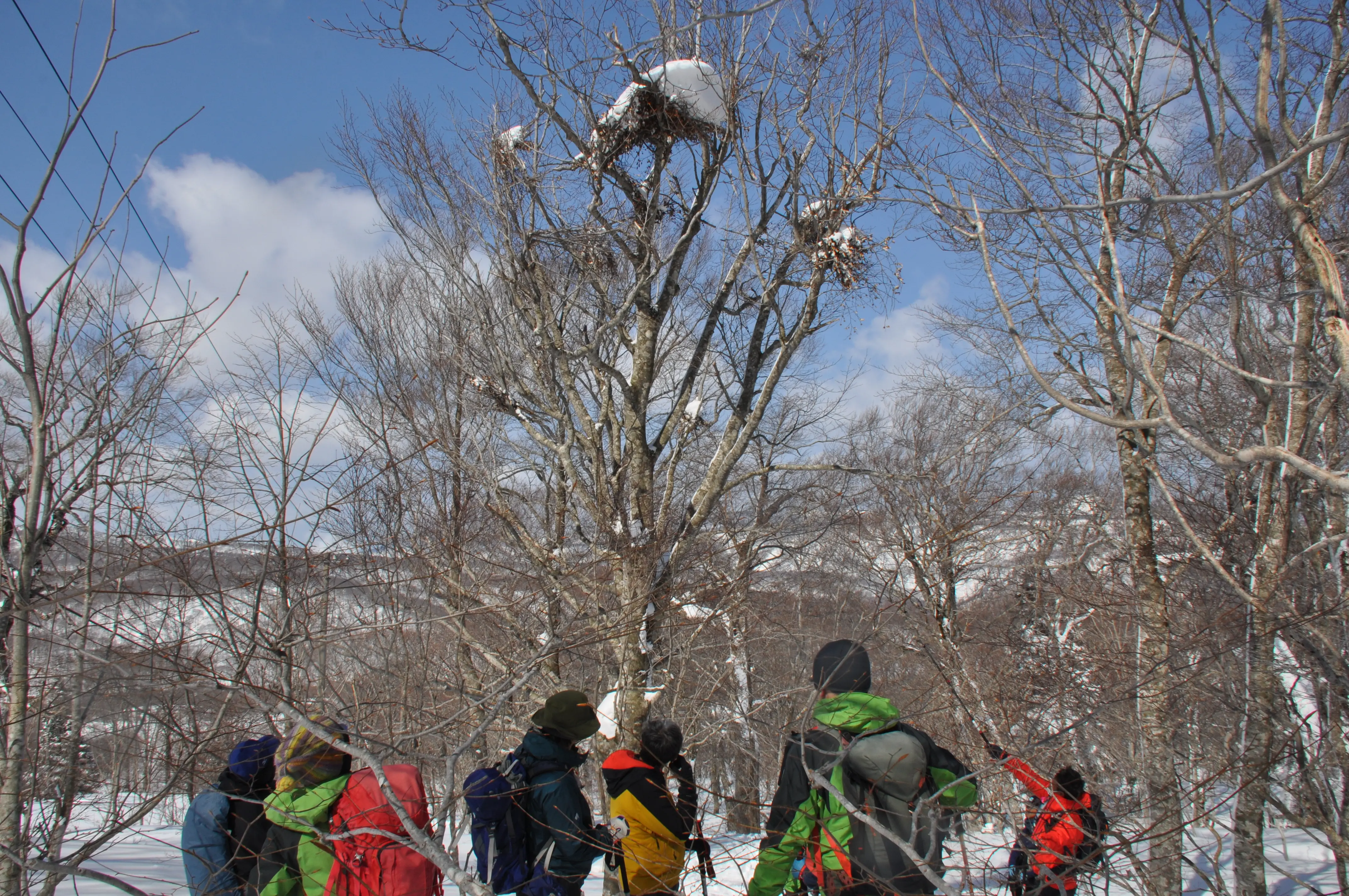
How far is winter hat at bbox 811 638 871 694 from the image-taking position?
279 centimetres

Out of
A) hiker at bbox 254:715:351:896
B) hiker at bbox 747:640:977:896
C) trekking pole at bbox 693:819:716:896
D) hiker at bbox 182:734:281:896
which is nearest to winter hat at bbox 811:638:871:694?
hiker at bbox 747:640:977:896

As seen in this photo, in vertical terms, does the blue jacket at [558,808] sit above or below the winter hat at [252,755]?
below

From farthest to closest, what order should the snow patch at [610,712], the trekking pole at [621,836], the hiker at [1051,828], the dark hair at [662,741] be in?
the snow patch at [610,712] → the dark hair at [662,741] → the trekking pole at [621,836] → the hiker at [1051,828]

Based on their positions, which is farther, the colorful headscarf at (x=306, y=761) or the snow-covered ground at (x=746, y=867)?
the snow-covered ground at (x=746, y=867)

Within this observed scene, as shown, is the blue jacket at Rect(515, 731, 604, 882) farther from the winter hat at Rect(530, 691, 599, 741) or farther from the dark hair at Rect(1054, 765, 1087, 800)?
the dark hair at Rect(1054, 765, 1087, 800)

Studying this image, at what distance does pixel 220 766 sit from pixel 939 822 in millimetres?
3208

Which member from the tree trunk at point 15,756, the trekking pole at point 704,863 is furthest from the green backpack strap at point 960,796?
the tree trunk at point 15,756

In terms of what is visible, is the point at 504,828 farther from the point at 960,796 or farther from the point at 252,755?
the point at 960,796

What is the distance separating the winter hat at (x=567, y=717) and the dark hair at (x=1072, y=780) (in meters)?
1.84

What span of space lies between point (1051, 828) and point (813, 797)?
87 cm

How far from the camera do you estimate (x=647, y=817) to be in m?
3.36

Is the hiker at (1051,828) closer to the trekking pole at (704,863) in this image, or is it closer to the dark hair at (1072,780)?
the dark hair at (1072,780)

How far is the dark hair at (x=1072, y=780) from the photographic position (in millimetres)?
2977

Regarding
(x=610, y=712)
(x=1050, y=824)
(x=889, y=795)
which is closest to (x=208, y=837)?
(x=889, y=795)
